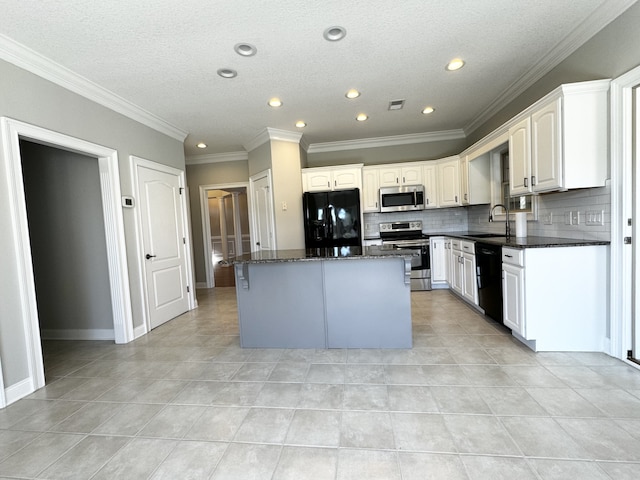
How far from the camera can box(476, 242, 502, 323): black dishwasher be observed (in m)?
2.94

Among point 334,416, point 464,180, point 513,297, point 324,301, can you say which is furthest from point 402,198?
point 334,416

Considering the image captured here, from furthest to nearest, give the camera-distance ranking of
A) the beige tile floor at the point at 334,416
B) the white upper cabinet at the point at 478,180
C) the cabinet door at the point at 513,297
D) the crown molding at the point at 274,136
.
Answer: the crown molding at the point at 274,136, the white upper cabinet at the point at 478,180, the cabinet door at the point at 513,297, the beige tile floor at the point at 334,416

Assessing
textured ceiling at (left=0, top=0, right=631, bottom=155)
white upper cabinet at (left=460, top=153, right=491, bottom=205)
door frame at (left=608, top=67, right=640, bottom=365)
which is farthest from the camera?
white upper cabinet at (left=460, top=153, right=491, bottom=205)

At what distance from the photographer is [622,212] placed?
216 cm

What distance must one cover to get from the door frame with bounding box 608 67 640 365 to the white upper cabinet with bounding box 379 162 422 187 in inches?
113

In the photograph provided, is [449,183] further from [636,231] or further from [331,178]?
[636,231]

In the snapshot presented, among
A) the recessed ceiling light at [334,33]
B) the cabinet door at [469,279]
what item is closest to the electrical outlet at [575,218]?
the cabinet door at [469,279]

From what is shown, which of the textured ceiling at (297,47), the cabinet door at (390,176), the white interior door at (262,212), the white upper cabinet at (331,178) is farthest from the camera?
the cabinet door at (390,176)

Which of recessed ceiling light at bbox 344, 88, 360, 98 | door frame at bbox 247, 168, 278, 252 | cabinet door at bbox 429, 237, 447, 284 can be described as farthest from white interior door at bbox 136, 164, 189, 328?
cabinet door at bbox 429, 237, 447, 284

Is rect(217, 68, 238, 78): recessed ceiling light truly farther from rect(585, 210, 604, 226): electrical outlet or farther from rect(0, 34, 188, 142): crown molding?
rect(585, 210, 604, 226): electrical outlet

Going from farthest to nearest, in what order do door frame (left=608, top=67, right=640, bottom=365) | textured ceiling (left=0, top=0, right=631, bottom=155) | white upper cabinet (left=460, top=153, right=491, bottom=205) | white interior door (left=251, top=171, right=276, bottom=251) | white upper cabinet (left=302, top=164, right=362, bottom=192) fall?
white upper cabinet (left=302, top=164, right=362, bottom=192), white interior door (left=251, top=171, right=276, bottom=251), white upper cabinet (left=460, top=153, right=491, bottom=205), door frame (left=608, top=67, right=640, bottom=365), textured ceiling (left=0, top=0, right=631, bottom=155)

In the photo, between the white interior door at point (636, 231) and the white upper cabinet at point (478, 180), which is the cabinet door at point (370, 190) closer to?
the white upper cabinet at point (478, 180)

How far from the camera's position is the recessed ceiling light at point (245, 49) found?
2352mm

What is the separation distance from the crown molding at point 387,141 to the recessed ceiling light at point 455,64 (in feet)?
7.36
